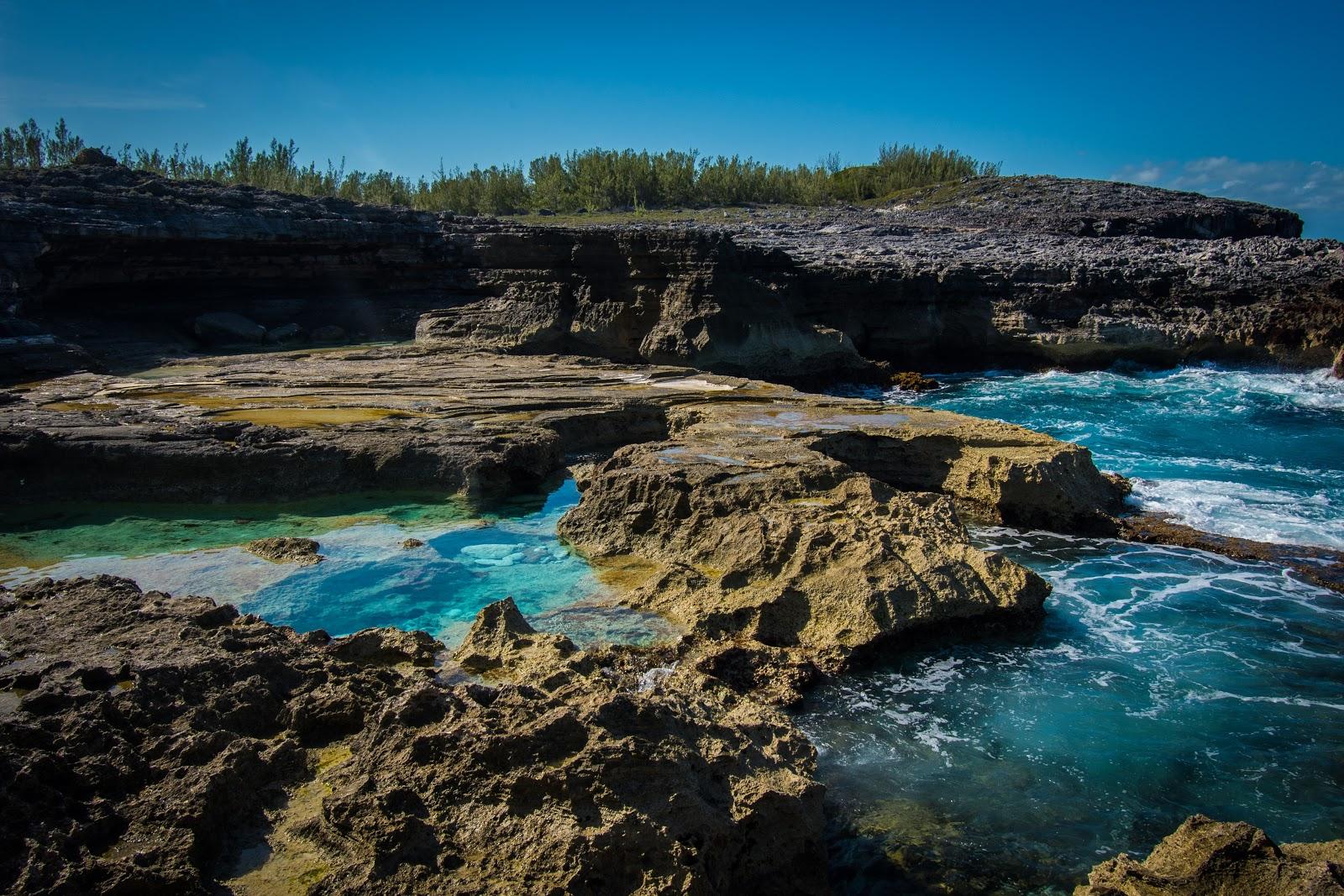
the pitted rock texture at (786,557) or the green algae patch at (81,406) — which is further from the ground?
the green algae patch at (81,406)

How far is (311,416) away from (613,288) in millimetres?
11986

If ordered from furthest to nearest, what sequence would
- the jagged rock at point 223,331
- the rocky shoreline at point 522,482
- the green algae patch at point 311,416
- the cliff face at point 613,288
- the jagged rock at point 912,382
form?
the jagged rock at point 912,382, the jagged rock at point 223,331, the cliff face at point 613,288, the green algae patch at point 311,416, the rocky shoreline at point 522,482

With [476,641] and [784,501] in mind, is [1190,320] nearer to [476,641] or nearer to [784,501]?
[784,501]

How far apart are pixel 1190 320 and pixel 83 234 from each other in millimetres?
29776

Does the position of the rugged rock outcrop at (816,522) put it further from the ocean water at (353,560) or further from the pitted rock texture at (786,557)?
the ocean water at (353,560)

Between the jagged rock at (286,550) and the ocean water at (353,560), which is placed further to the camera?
the jagged rock at (286,550)

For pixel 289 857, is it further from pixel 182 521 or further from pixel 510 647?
pixel 182 521

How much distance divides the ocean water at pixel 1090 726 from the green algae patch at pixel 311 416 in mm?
8776

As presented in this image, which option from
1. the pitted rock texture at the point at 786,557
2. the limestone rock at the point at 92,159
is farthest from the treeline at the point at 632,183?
the pitted rock texture at the point at 786,557

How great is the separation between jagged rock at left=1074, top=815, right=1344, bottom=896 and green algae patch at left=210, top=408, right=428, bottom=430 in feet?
36.7

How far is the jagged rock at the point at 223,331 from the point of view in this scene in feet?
73.7

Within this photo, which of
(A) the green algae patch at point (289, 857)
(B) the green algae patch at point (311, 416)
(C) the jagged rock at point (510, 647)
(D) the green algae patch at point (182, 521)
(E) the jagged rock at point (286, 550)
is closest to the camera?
(A) the green algae patch at point (289, 857)

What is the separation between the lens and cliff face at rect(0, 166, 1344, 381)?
21703 millimetres

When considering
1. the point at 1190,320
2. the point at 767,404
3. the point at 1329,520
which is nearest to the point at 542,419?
the point at 767,404
